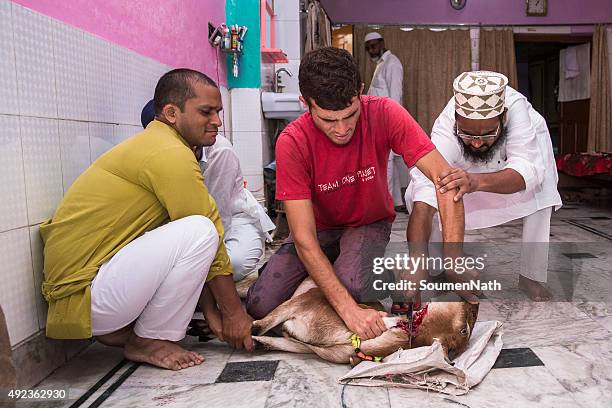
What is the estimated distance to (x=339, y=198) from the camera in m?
2.12

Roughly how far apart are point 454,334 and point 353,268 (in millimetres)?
439

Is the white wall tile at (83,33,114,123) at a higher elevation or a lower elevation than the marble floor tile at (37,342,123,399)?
higher

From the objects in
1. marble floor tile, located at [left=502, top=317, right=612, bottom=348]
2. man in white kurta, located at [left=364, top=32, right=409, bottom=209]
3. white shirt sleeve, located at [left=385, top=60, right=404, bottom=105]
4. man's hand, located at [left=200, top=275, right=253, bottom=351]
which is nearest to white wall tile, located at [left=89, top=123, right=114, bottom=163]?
man's hand, located at [left=200, top=275, right=253, bottom=351]

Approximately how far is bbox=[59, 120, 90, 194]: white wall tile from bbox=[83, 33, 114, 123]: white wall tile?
0.10 metres

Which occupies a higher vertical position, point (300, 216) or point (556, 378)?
point (300, 216)

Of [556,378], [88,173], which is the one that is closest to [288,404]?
[556,378]

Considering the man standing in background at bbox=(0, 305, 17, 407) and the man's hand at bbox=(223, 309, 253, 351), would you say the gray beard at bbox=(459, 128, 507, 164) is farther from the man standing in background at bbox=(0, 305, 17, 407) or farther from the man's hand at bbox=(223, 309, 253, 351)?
the man standing in background at bbox=(0, 305, 17, 407)

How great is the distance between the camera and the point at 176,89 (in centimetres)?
195

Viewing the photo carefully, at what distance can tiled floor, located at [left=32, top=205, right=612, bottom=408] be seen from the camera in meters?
1.55

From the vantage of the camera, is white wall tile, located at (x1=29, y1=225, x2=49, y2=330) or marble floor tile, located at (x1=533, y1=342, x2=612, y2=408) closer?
marble floor tile, located at (x1=533, y1=342, x2=612, y2=408)

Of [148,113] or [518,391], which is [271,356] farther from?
[148,113]

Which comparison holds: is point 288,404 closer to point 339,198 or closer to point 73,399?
point 73,399

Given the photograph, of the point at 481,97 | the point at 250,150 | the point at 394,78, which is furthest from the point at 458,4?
the point at 481,97

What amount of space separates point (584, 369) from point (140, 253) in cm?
141
